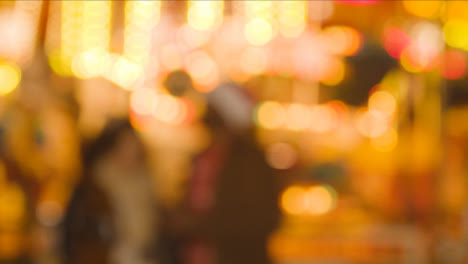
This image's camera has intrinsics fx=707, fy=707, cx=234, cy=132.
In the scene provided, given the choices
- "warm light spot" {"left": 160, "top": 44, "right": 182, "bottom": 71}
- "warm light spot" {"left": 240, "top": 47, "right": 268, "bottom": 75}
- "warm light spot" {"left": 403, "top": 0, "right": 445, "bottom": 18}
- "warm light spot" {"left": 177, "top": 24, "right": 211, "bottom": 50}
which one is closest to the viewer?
"warm light spot" {"left": 403, "top": 0, "right": 445, "bottom": 18}

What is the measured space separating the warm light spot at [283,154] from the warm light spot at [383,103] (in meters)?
0.70

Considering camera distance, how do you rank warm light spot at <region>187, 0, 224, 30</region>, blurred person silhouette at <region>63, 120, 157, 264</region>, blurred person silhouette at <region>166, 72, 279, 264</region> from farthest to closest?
warm light spot at <region>187, 0, 224, 30</region> → blurred person silhouette at <region>63, 120, 157, 264</region> → blurred person silhouette at <region>166, 72, 279, 264</region>

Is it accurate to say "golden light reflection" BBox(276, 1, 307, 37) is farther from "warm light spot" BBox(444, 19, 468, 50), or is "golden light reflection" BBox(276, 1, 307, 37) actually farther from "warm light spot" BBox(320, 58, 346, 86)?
"warm light spot" BBox(444, 19, 468, 50)

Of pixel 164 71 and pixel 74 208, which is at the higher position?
pixel 164 71

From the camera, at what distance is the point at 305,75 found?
4.84m

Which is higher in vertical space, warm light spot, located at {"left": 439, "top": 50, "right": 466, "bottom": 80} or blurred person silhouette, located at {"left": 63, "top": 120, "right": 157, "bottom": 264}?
warm light spot, located at {"left": 439, "top": 50, "right": 466, "bottom": 80}

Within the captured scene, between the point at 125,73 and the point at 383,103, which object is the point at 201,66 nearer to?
the point at 125,73

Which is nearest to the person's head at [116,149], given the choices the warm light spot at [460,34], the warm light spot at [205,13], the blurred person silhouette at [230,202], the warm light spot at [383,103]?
the blurred person silhouette at [230,202]

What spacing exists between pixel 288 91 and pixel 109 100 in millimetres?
1230

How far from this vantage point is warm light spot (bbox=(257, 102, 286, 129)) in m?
4.73

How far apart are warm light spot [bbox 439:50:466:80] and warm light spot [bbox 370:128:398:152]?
0.62 metres

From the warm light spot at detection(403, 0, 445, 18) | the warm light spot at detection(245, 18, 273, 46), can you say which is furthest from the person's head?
the warm light spot at detection(403, 0, 445, 18)

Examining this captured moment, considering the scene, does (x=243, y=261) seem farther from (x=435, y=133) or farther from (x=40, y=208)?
(x=40, y=208)

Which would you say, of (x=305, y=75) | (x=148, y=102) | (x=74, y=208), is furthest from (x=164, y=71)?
(x=74, y=208)
